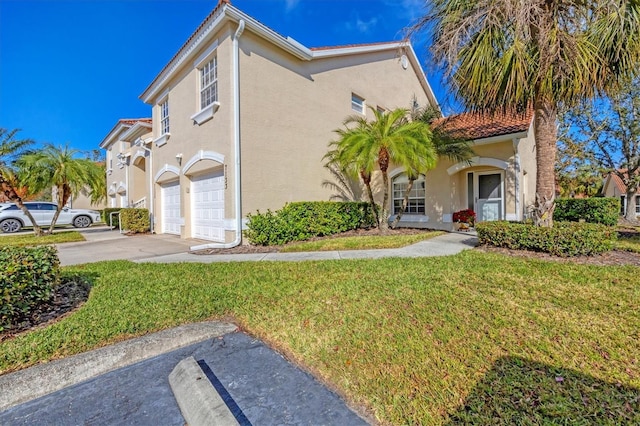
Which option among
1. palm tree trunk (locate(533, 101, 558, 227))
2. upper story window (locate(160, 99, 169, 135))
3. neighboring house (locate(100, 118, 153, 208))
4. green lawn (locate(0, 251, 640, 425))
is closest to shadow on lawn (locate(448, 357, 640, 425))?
green lawn (locate(0, 251, 640, 425))

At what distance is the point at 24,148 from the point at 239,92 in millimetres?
10854

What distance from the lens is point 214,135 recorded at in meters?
9.77

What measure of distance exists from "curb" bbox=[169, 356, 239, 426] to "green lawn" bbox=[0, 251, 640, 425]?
2.87ft

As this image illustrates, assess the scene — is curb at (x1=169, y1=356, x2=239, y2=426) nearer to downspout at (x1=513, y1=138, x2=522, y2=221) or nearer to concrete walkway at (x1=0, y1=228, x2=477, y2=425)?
concrete walkway at (x1=0, y1=228, x2=477, y2=425)

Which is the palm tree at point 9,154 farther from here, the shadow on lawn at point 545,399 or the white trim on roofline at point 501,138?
the white trim on roofline at point 501,138

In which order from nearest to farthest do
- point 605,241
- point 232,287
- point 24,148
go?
1. point 232,287
2. point 605,241
3. point 24,148

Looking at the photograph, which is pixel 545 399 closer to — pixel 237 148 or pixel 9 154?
pixel 237 148

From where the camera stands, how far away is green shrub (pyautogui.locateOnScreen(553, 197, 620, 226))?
42.9ft

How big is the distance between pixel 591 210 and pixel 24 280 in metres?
18.4

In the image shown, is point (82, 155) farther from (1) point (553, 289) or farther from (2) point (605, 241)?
(2) point (605, 241)

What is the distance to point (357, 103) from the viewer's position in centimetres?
1398

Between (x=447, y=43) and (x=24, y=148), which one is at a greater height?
(x=447, y=43)

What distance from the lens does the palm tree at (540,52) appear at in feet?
19.6

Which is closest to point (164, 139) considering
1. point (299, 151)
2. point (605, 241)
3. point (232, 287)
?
point (299, 151)
